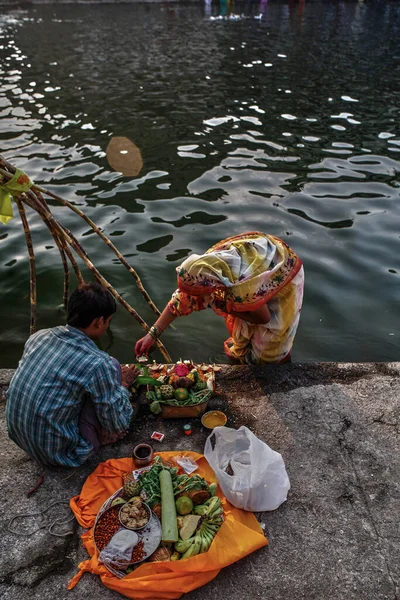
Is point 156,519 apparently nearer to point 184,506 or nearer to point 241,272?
point 184,506

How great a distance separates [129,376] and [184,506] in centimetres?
112

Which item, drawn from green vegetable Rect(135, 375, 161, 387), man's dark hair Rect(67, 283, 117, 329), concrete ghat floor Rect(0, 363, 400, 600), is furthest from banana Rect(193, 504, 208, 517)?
man's dark hair Rect(67, 283, 117, 329)

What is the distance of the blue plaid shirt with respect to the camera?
2.77 meters

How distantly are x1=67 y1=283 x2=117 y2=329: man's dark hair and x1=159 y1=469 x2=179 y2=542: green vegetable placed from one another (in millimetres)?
994

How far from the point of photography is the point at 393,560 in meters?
2.52

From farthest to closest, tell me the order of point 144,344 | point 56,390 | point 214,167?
1. point 214,167
2. point 144,344
3. point 56,390

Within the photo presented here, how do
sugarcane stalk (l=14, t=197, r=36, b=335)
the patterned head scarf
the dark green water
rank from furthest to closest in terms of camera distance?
the dark green water < sugarcane stalk (l=14, t=197, r=36, b=335) < the patterned head scarf

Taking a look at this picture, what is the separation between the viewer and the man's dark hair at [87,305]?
2818 mm

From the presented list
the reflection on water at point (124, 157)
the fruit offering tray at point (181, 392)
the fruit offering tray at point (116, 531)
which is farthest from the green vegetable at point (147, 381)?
the reflection on water at point (124, 157)

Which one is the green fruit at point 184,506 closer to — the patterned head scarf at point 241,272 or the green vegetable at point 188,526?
the green vegetable at point 188,526

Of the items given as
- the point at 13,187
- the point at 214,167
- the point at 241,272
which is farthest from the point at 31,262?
the point at 214,167

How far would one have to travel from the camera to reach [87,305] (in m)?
2.81

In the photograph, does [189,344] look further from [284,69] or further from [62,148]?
[284,69]

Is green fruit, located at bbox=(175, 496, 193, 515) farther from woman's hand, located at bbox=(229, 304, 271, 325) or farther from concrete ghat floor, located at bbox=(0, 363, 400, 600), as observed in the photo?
woman's hand, located at bbox=(229, 304, 271, 325)
